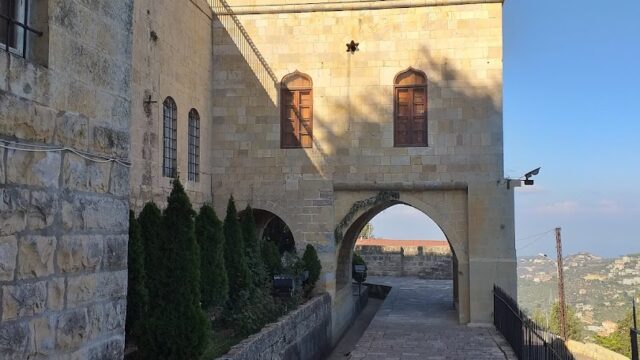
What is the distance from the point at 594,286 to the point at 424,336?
47422mm

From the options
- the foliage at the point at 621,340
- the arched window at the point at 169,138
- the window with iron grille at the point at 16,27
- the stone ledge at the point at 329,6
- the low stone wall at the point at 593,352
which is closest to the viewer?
the window with iron grille at the point at 16,27

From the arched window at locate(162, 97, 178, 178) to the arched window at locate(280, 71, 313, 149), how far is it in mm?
2801

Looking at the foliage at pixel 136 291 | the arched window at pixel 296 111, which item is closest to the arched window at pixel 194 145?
the arched window at pixel 296 111

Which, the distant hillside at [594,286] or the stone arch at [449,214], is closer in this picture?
the stone arch at [449,214]

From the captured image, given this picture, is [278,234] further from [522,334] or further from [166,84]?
[522,334]

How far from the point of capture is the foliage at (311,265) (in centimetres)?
1280

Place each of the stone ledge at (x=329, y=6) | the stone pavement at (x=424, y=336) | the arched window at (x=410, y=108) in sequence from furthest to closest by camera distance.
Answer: the arched window at (x=410, y=108), the stone ledge at (x=329, y=6), the stone pavement at (x=424, y=336)

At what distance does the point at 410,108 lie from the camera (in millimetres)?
13328

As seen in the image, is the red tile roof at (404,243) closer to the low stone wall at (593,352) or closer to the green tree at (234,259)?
the low stone wall at (593,352)

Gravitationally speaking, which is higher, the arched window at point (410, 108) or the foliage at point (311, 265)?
the arched window at point (410, 108)

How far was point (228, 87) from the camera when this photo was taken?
13688 millimetres

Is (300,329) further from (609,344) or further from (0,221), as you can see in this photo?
(609,344)

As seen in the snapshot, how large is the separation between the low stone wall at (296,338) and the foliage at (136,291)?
0.99 metres

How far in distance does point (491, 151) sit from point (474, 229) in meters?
1.70
